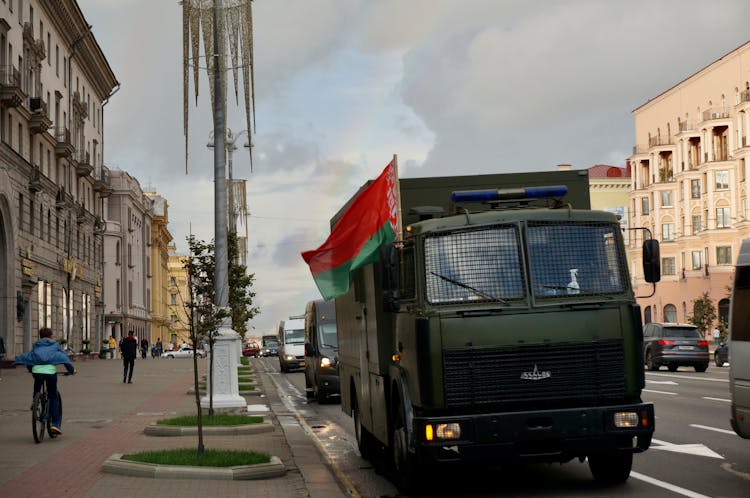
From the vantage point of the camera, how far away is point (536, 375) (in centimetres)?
1036

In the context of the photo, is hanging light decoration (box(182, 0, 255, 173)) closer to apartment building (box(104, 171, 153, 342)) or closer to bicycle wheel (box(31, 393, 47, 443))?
bicycle wheel (box(31, 393, 47, 443))

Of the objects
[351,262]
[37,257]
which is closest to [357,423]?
[351,262]

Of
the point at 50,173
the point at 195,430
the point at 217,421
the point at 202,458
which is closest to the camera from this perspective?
the point at 202,458

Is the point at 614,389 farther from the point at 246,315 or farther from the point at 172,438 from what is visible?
the point at 246,315

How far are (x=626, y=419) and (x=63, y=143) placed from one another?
5828 centimetres

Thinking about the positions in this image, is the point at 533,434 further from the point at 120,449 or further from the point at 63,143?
the point at 63,143

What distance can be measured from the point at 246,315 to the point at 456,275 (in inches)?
2120

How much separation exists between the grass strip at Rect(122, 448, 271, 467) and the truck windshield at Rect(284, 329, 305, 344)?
3686 centimetres

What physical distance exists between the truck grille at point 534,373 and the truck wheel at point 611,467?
1.15 meters

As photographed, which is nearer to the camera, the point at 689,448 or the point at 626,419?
the point at 626,419

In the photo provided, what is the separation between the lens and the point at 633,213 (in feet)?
340

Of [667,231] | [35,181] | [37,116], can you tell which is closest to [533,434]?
[35,181]

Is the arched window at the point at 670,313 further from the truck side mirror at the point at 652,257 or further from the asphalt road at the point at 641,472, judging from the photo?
the truck side mirror at the point at 652,257

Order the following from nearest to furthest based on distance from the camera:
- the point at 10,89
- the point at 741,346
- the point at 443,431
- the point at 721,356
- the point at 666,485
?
the point at 443,431
the point at 666,485
the point at 741,346
the point at 721,356
the point at 10,89
